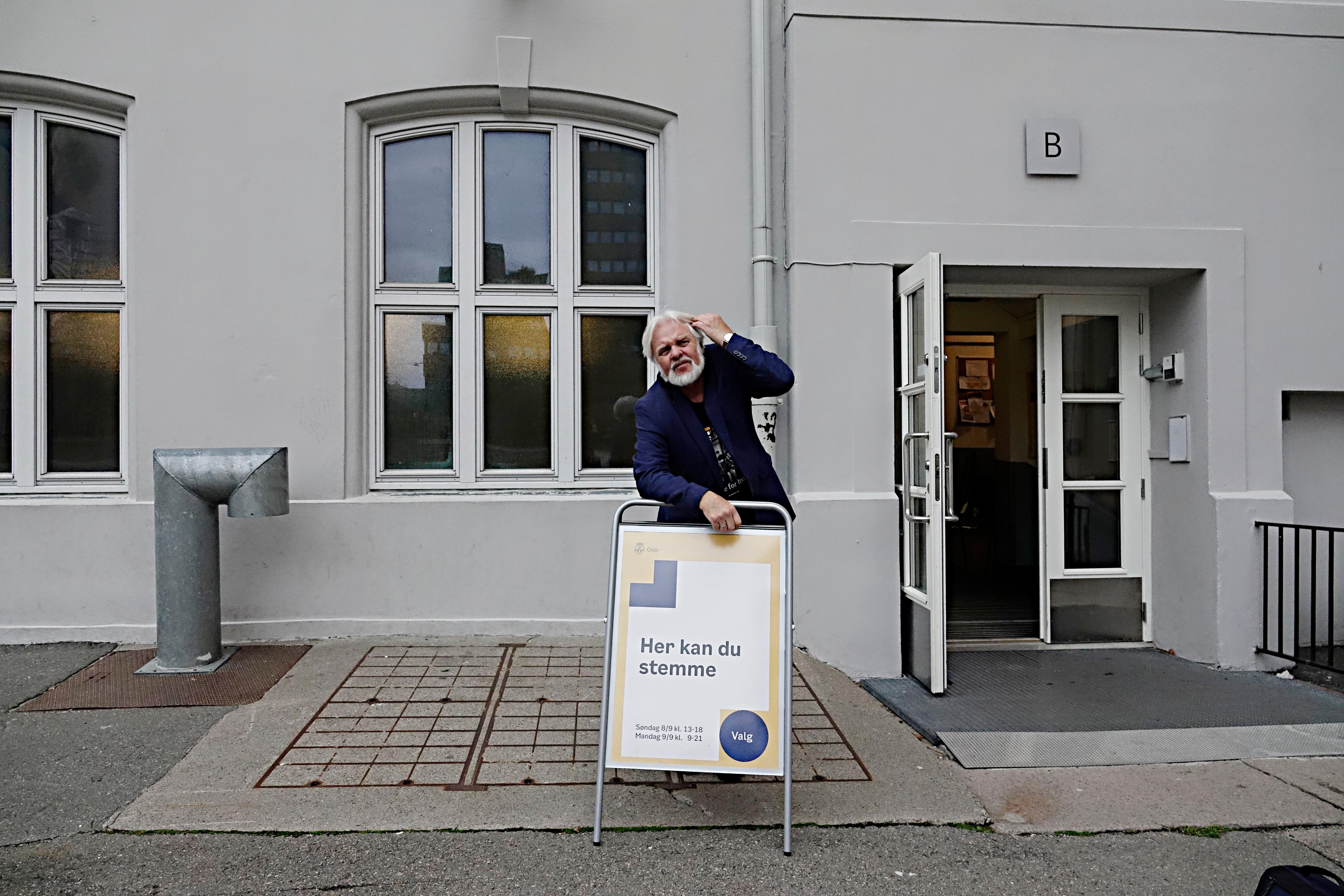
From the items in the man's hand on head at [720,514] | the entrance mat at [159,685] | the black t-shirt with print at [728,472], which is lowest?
the entrance mat at [159,685]

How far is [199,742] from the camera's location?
3859 mm

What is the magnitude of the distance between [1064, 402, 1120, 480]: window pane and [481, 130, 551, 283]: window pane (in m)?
3.83

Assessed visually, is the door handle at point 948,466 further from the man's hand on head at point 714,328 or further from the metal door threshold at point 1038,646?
the man's hand on head at point 714,328

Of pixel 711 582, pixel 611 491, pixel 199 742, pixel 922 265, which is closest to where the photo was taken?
pixel 711 582

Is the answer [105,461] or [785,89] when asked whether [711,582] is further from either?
[105,461]

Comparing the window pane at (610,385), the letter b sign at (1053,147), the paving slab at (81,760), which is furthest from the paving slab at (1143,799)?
the letter b sign at (1053,147)

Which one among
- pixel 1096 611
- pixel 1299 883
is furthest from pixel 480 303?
pixel 1299 883

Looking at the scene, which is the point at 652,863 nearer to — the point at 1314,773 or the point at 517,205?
the point at 1314,773

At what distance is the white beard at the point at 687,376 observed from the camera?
3.40 meters

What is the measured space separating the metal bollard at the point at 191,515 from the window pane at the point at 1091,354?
528 cm

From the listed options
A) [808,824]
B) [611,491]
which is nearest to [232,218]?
[611,491]

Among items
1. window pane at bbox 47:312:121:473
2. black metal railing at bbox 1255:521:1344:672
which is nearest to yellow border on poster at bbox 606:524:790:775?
black metal railing at bbox 1255:521:1344:672

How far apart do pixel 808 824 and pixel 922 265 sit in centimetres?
322

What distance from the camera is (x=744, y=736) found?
3.07 m
